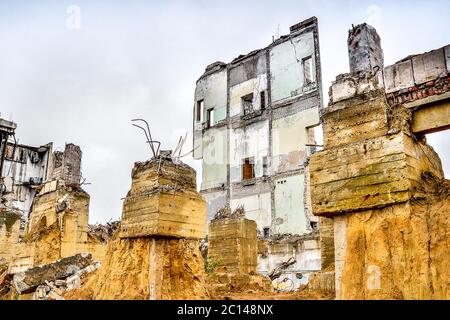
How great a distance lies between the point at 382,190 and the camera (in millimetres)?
3287

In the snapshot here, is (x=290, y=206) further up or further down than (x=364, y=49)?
further up

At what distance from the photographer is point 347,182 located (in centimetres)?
350

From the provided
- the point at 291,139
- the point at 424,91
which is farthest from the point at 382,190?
the point at 291,139

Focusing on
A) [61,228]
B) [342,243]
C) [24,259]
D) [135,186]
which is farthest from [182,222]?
[24,259]

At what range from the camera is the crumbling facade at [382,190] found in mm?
3049

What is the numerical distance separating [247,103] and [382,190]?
73.8 ft

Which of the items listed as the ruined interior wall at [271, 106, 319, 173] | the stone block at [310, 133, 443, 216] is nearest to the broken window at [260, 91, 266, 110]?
the ruined interior wall at [271, 106, 319, 173]

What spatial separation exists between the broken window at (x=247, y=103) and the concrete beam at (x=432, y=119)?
2137 centimetres

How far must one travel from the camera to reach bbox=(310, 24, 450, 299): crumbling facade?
3049 mm

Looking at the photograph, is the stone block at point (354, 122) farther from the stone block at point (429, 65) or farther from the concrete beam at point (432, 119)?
the stone block at point (429, 65)

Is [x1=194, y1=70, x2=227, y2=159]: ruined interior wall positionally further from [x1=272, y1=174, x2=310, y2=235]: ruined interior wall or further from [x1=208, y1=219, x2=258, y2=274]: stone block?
[x1=208, y1=219, x2=258, y2=274]: stone block

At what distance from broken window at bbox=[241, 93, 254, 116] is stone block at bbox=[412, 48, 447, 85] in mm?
18655

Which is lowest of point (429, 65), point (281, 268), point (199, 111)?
point (281, 268)

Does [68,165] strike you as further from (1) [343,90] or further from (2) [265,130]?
(2) [265,130]
